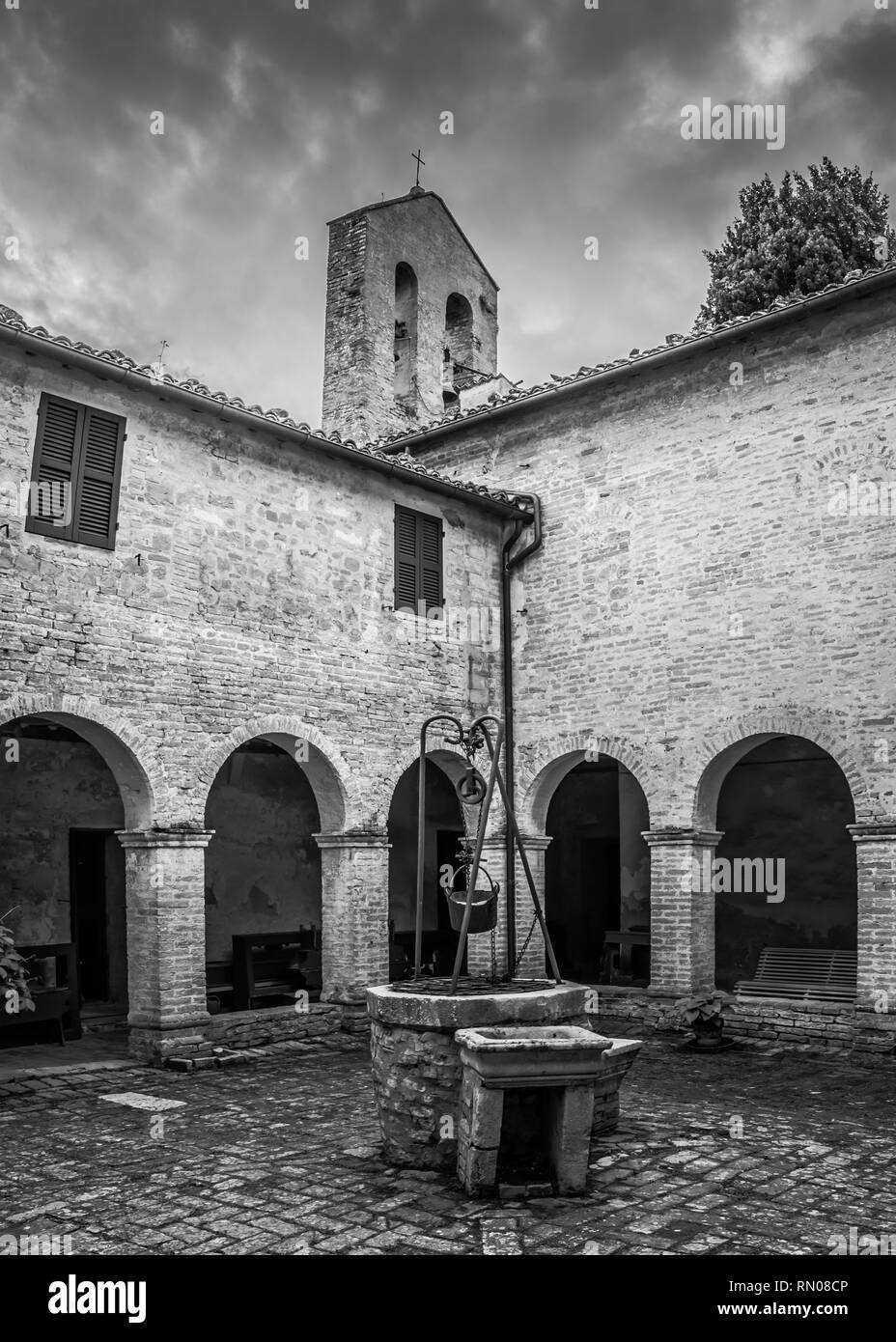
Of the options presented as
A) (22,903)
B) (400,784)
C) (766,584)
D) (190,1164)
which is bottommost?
(190,1164)

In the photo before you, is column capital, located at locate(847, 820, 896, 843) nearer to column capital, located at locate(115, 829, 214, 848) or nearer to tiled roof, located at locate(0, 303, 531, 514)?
tiled roof, located at locate(0, 303, 531, 514)

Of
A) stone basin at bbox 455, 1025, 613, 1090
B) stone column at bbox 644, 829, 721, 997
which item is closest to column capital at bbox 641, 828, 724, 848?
stone column at bbox 644, 829, 721, 997

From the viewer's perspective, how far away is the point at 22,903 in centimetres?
1272

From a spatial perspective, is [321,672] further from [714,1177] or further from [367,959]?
[714,1177]

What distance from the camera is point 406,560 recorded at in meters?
13.3

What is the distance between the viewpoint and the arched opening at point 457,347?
838 inches

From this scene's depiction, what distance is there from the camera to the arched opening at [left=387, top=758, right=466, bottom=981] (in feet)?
54.2

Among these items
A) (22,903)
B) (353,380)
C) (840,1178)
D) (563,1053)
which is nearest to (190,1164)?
(563,1053)

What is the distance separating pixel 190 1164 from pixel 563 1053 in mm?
2517

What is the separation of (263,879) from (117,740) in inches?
205

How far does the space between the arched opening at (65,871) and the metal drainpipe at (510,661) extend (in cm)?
469

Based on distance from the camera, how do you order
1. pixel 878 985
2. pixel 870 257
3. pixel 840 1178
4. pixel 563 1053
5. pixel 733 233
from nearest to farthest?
pixel 563 1053 → pixel 840 1178 → pixel 878 985 → pixel 870 257 → pixel 733 233

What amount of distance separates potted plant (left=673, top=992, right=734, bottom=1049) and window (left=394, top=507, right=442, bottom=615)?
5.50 m

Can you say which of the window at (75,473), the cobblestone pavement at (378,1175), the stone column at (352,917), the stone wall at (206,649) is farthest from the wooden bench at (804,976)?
the window at (75,473)
